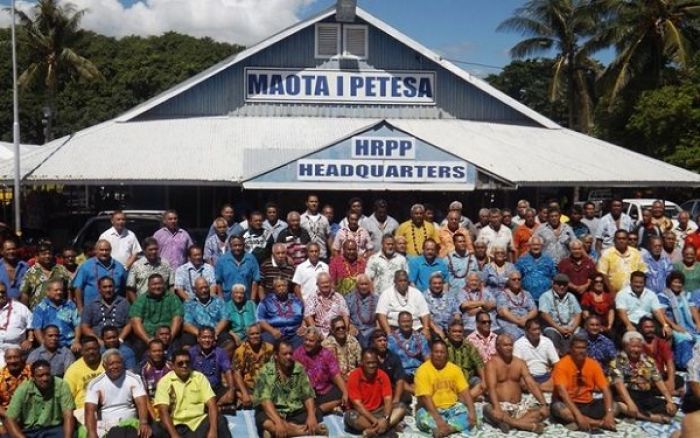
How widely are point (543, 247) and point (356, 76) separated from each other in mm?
9601

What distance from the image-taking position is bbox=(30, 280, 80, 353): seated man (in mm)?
9039

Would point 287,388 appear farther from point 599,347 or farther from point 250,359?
point 599,347

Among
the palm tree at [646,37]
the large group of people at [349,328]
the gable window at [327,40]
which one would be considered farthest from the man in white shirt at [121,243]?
the palm tree at [646,37]

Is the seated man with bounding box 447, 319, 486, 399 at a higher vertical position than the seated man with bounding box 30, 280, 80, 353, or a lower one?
lower

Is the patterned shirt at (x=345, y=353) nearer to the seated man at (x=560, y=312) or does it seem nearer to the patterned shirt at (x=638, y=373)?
the seated man at (x=560, y=312)

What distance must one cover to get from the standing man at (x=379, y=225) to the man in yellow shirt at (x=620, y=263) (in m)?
3.31

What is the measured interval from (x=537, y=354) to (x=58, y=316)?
6.05 m

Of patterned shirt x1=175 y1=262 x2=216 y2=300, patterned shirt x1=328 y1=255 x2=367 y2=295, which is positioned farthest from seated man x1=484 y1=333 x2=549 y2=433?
patterned shirt x1=175 y1=262 x2=216 y2=300

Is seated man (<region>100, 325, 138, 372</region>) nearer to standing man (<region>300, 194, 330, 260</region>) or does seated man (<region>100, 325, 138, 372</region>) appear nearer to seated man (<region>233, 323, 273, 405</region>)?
seated man (<region>233, 323, 273, 405</region>)

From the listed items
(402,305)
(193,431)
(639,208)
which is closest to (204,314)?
(193,431)

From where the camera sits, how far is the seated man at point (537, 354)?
9500mm

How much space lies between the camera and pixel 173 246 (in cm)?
1098

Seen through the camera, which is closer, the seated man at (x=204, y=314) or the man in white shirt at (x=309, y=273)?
the seated man at (x=204, y=314)

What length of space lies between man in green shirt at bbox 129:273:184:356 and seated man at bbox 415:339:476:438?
10.4 feet
